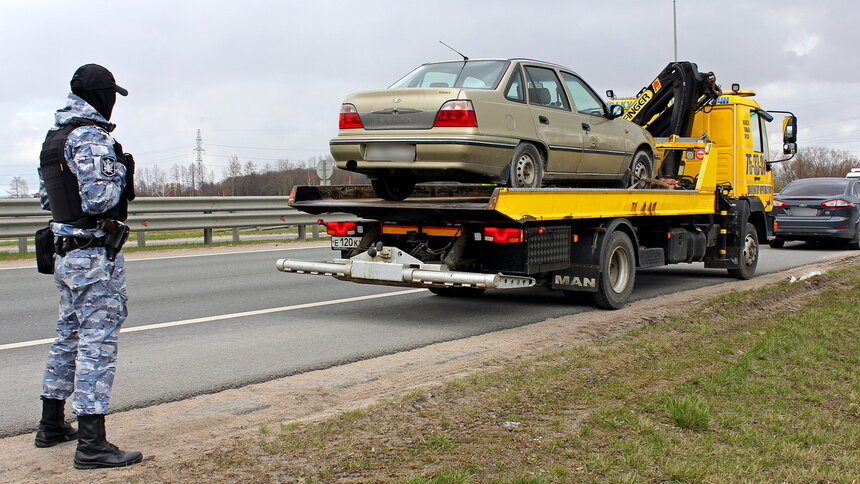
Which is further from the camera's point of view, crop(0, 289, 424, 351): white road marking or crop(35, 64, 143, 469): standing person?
crop(0, 289, 424, 351): white road marking

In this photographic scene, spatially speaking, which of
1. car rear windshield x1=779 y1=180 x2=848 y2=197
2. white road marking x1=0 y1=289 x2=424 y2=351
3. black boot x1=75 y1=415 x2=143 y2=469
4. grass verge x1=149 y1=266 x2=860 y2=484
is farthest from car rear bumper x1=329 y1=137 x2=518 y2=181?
car rear windshield x1=779 y1=180 x2=848 y2=197

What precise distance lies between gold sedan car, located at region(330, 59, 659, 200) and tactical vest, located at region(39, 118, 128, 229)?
3893mm

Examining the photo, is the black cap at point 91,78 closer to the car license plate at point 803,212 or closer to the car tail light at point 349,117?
the car tail light at point 349,117

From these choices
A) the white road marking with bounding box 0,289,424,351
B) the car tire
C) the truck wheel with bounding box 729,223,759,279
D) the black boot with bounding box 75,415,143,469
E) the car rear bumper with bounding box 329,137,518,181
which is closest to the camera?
the black boot with bounding box 75,415,143,469

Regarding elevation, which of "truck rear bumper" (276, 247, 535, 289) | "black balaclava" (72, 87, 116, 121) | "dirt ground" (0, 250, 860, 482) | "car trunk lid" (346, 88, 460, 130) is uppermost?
"car trunk lid" (346, 88, 460, 130)

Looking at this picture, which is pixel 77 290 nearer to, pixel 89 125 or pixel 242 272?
pixel 89 125

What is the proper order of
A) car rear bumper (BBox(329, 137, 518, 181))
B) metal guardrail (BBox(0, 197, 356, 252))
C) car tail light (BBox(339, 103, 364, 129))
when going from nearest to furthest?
1. car rear bumper (BBox(329, 137, 518, 181))
2. car tail light (BBox(339, 103, 364, 129))
3. metal guardrail (BBox(0, 197, 356, 252))

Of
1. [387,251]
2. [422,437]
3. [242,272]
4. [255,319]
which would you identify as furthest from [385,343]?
[242,272]

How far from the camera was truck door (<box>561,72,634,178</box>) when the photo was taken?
31.2 ft

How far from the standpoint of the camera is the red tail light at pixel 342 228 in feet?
29.2

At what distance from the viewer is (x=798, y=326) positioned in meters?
7.50

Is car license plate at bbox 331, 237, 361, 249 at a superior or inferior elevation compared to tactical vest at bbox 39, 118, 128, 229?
inferior

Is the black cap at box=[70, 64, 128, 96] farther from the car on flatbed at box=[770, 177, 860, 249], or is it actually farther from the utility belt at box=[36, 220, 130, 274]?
the car on flatbed at box=[770, 177, 860, 249]

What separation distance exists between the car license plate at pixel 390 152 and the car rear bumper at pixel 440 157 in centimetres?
3
